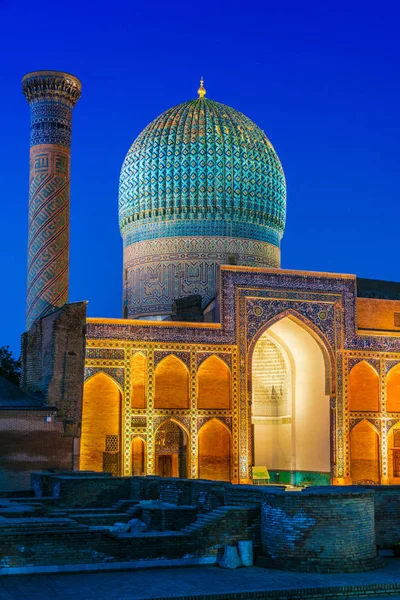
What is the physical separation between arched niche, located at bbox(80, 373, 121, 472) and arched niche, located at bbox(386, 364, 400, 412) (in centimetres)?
639

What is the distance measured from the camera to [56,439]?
1627cm

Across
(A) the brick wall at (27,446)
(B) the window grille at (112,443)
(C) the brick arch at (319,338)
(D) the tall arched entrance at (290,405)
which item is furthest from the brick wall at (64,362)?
(D) the tall arched entrance at (290,405)

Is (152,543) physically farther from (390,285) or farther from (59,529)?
(390,285)

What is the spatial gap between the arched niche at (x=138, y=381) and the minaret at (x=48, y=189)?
248 centimetres

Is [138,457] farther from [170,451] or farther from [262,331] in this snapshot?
[262,331]

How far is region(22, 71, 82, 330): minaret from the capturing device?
2019cm

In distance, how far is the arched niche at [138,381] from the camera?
1867 centimetres

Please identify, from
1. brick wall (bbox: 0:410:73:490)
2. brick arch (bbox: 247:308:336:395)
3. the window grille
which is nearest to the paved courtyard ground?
brick wall (bbox: 0:410:73:490)

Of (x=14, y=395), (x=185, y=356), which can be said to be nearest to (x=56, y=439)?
(x=14, y=395)

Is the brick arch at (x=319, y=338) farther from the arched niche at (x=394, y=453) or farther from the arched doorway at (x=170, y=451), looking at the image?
the arched doorway at (x=170, y=451)

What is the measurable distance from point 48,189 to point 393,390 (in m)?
9.08

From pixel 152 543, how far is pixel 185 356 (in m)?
10.2

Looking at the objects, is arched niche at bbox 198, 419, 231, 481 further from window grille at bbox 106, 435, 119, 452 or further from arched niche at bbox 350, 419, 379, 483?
arched niche at bbox 350, 419, 379, 483

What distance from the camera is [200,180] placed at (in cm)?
2255
